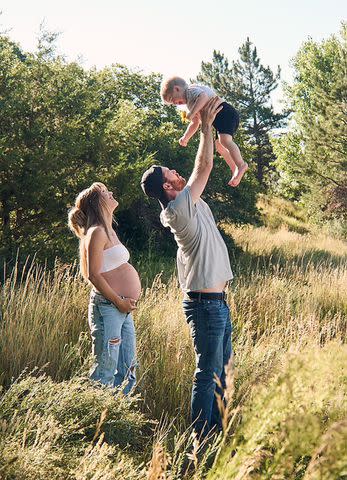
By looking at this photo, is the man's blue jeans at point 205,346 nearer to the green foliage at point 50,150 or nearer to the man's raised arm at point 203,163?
the man's raised arm at point 203,163

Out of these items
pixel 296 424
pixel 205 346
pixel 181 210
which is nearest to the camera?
pixel 296 424

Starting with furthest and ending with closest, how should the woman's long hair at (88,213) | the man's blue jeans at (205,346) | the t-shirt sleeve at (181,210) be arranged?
the woman's long hair at (88,213) → the man's blue jeans at (205,346) → the t-shirt sleeve at (181,210)

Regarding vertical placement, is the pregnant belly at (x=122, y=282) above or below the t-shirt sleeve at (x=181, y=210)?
below

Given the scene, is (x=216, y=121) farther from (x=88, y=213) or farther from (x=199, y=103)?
(x=88, y=213)

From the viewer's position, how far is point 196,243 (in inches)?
133

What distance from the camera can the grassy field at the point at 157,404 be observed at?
158 centimetres

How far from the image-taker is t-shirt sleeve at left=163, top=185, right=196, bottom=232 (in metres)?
3.22

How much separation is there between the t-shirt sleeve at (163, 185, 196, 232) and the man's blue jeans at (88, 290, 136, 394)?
29.7 inches

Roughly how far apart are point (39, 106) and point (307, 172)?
2069 centimetres

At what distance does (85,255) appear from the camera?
3689 mm

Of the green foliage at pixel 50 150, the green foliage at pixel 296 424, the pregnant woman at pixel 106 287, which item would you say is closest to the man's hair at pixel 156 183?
the pregnant woman at pixel 106 287

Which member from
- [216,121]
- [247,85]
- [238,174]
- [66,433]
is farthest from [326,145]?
[66,433]

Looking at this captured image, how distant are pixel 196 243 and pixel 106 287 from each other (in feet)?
2.12

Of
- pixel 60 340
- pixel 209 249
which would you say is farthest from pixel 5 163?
pixel 209 249
